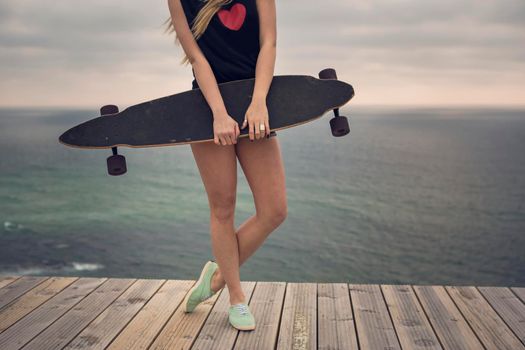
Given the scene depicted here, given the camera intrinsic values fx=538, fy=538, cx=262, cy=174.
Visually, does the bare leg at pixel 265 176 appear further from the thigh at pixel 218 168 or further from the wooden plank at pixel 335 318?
the wooden plank at pixel 335 318

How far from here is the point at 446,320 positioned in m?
2.92

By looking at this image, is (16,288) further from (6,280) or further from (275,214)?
(275,214)

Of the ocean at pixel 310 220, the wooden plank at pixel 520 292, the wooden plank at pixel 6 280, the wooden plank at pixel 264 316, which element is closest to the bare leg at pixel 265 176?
the wooden plank at pixel 264 316

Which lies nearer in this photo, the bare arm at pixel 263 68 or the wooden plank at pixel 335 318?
the bare arm at pixel 263 68

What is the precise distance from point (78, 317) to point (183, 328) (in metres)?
0.64

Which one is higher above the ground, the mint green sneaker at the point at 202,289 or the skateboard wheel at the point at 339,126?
the skateboard wheel at the point at 339,126

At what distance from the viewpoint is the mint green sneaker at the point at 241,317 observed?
109 inches

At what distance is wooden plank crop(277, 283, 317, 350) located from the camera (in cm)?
261

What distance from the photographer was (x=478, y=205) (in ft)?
201

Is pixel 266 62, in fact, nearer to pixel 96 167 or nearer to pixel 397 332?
pixel 397 332

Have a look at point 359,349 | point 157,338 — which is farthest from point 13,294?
point 359,349

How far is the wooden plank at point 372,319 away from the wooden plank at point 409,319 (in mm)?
37

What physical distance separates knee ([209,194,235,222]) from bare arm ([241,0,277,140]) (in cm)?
38

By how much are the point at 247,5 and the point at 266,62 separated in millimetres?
270
